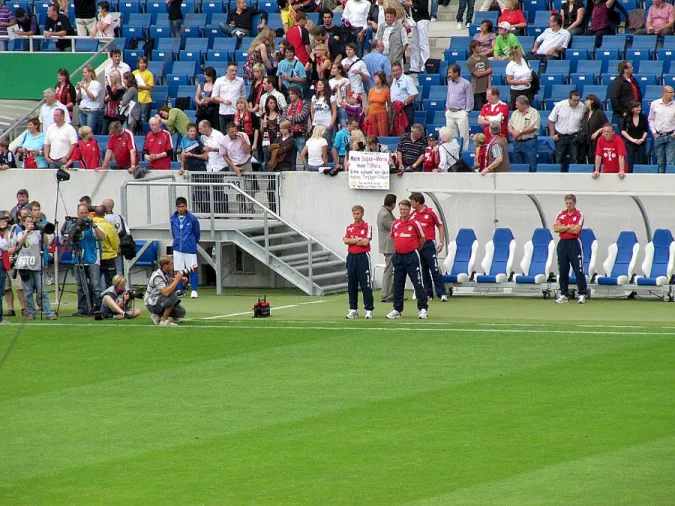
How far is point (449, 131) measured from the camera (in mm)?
24234

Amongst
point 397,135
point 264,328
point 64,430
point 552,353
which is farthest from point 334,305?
point 64,430

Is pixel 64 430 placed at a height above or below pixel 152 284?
below

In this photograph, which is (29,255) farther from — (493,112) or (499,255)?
(493,112)

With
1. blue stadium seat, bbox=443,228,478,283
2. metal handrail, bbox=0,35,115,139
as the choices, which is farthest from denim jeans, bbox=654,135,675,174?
metal handrail, bbox=0,35,115,139

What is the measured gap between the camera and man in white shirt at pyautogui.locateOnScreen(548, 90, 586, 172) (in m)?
24.0

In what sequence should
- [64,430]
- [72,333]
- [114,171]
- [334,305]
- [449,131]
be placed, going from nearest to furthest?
[64,430]
[72,333]
[334,305]
[449,131]
[114,171]

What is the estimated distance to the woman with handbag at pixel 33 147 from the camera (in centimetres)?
2727

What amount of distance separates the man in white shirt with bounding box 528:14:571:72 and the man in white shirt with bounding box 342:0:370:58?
374 centimetres

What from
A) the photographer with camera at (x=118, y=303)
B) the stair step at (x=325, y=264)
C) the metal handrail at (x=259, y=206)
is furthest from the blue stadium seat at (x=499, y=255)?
the photographer with camera at (x=118, y=303)

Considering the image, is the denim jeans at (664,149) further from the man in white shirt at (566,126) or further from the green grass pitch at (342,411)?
the green grass pitch at (342,411)

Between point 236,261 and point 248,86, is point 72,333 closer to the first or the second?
point 236,261

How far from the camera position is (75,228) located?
20406 millimetres

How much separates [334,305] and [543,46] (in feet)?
27.4

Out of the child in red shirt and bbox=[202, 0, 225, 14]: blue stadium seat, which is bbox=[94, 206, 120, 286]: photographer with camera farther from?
bbox=[202, 0, 225, 14]: blue stadium seat
